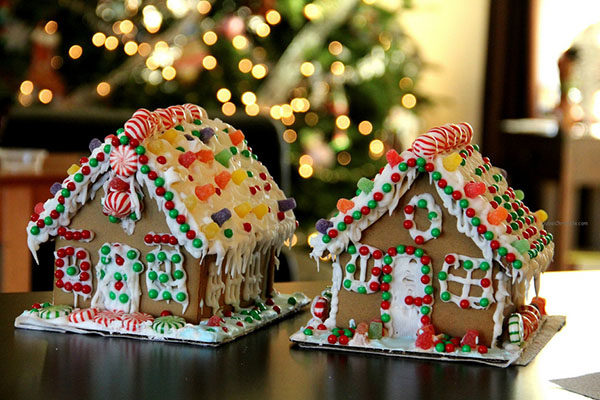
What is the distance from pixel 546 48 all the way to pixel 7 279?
339 centimetres

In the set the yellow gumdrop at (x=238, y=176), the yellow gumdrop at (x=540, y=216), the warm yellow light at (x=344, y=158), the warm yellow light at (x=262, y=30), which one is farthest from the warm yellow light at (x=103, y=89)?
the yellow gumdrop at (x=540, y=216)

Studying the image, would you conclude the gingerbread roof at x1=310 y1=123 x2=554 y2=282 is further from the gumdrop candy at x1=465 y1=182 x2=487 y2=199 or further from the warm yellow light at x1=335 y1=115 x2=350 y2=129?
the warm yellow light at x1=335 y1=115 x2=350 y2=129

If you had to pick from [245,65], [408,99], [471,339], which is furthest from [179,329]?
[408,99]

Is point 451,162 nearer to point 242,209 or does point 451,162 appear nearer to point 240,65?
point 242,209

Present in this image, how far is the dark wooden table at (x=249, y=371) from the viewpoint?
961 mm

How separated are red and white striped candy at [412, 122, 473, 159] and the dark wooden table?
234mm

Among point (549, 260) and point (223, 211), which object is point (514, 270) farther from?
point (223, 211)

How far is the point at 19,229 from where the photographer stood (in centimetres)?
288

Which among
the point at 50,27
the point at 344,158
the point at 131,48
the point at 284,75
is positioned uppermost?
the point at 50,27

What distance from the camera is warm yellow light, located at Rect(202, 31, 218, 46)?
4.35 meters

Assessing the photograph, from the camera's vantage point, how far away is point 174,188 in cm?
117

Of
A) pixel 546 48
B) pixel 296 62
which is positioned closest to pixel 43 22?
pixel 296 62

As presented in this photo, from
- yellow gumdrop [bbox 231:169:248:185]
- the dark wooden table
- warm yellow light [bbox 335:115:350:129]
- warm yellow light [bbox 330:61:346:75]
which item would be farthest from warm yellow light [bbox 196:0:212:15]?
the dark wooden table

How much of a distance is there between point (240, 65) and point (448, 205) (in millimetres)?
3347
